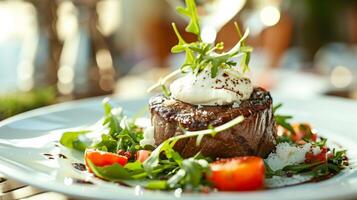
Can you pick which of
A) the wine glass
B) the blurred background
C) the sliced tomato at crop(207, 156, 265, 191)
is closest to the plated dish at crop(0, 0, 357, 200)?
the sliced tomato at crop(207, 156, 265, 191)

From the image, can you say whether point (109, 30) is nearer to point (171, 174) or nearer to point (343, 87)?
point (343, 87)

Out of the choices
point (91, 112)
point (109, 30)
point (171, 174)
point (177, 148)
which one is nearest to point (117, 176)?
point (171, 174)

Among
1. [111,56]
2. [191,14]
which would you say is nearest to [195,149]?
[191,14]

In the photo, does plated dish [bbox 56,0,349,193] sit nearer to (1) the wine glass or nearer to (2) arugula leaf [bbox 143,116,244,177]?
(2) arugula leaf [bbox 143,116,244,177]

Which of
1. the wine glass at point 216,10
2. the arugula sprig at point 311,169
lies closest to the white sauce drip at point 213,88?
the arugula sprig at point 311,169

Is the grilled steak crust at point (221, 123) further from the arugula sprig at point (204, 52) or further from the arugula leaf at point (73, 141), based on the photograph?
the arugula leaf at point (73, 141)
